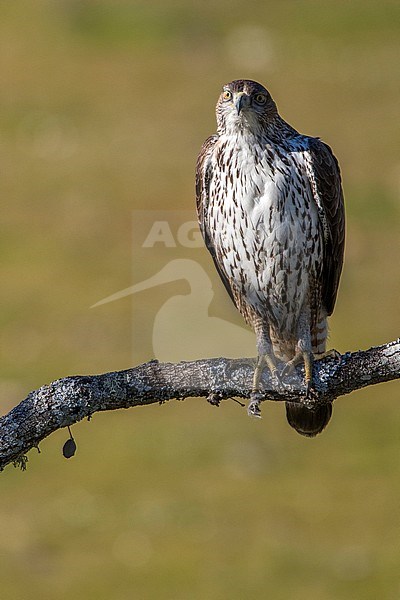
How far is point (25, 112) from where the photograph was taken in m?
34.4

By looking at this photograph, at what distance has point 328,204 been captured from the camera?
767 cm

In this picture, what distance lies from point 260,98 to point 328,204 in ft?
2.70

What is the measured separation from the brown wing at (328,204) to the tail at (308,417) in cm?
84

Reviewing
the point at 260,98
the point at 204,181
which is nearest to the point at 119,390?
the point at 204,181

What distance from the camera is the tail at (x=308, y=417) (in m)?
7.68

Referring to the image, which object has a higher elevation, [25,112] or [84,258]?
[25,112]

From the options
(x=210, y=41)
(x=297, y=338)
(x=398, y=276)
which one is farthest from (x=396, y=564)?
(x=210, y=41)

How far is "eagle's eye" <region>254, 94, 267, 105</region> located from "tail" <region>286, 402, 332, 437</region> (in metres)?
1.95

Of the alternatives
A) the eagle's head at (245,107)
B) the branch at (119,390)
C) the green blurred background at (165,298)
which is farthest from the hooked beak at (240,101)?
the green blurred background at (165,298)

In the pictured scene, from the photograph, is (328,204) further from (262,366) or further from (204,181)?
(262,366)

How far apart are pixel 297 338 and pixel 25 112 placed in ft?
90.6

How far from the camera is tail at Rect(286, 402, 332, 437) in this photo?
303 inches

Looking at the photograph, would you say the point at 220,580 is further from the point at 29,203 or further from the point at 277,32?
the point at 277,32

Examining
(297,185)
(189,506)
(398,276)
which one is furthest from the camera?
(398,276)
